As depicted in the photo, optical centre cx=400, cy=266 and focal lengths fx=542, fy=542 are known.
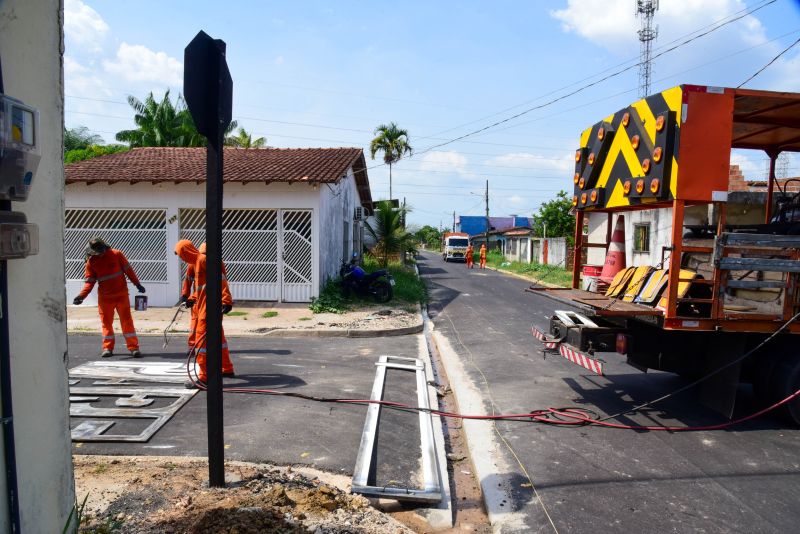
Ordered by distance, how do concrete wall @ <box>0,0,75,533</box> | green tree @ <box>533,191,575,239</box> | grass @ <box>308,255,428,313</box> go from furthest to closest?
green tree @ <box>533,191,575,239</box> → grass @ <box>308,255,428,313</box> → concrete wall @ <box>0,0,75,533</box>

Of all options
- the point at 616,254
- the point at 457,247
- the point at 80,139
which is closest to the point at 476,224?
the point at 457,247

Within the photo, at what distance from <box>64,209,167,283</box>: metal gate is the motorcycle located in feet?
15.2

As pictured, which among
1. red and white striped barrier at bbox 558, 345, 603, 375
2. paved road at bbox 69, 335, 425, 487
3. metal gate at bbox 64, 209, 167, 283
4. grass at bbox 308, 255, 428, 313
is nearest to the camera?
paved road at bbox 69, 335, 425, 487

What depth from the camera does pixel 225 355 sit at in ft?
22.0

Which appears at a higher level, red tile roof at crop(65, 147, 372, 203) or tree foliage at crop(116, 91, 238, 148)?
tree foliage at crop(116, 91, 238, 148)

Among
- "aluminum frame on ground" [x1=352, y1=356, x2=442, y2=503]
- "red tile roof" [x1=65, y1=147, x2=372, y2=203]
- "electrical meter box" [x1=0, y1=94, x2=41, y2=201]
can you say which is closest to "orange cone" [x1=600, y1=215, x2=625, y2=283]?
"aluminum frame on ground" [x1=352, y1=356, x2=442, y2=503]

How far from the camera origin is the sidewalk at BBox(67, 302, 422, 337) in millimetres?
10492

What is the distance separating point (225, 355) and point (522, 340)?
228 inches

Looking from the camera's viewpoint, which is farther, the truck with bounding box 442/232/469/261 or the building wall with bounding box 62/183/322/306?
the truck with bounding box 442/232/469/261

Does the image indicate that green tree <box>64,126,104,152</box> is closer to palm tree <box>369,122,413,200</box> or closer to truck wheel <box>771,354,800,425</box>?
palm tree <box>369,122,413,200</box>

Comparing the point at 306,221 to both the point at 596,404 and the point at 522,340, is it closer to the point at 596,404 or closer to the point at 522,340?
the point at 522,340

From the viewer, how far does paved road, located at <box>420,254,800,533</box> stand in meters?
3.66

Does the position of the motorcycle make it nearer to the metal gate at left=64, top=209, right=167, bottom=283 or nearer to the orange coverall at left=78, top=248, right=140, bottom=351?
the metal gate at left=64, top=209, right=167, bottom=283

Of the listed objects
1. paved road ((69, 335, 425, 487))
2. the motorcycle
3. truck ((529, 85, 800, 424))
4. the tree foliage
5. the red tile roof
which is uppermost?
the tree foliage
